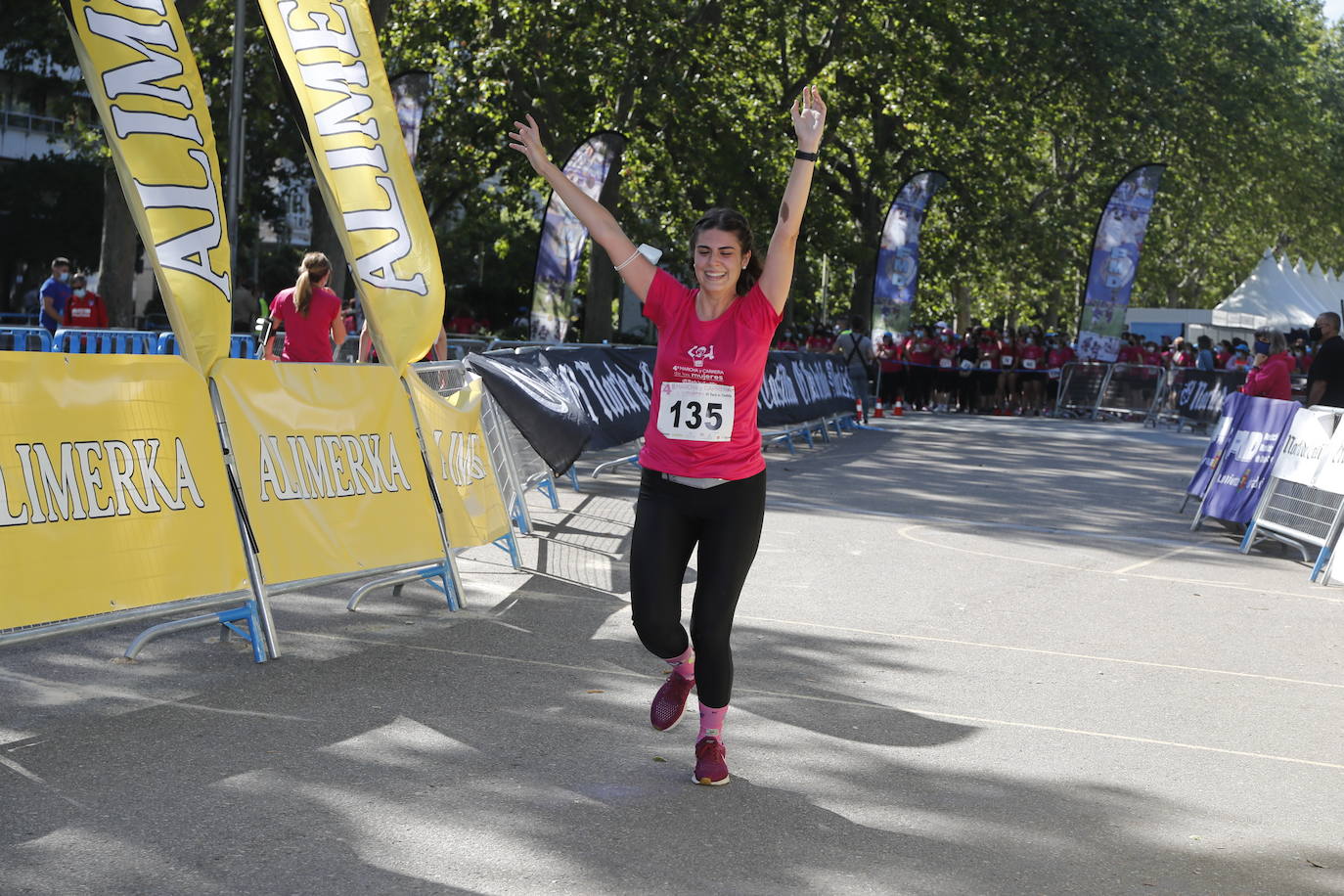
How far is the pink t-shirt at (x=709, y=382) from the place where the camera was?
5.22m

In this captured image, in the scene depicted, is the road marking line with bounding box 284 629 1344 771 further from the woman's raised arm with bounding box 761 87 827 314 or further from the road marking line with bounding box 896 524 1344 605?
the road marking line with bounding box 896 524 1344 605

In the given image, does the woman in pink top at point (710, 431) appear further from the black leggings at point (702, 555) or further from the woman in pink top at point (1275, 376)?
the woman in pink top at point (1275, 376)

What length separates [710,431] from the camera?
5.20 m

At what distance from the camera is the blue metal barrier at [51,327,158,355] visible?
13.0 metres

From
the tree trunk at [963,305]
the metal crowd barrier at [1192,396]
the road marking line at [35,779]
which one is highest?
the road marking line at [35,779]

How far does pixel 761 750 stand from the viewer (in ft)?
19.1

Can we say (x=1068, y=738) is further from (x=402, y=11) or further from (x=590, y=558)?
(x=402, y=11)

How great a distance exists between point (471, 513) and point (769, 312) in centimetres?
396

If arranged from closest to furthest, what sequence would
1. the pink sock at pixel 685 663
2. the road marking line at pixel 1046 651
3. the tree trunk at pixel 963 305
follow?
the pink sock at pixel 685 663 → the road marking line at pixel 1046 651 → the tree trunk at pixel 963 305

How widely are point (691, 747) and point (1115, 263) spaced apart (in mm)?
27632

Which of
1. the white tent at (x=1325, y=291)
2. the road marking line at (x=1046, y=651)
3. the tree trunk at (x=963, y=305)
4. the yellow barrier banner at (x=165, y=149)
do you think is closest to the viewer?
the yellow barrier banner at (x=165, y=149)

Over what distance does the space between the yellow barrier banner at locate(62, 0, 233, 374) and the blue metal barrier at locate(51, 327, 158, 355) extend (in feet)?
18.4

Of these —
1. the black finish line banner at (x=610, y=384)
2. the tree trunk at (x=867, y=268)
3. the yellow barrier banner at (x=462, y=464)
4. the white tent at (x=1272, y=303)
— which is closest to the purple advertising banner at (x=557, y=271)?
the black finish line banner at (x=610, y=384)

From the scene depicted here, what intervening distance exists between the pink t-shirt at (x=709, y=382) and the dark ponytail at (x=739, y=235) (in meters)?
0.07
